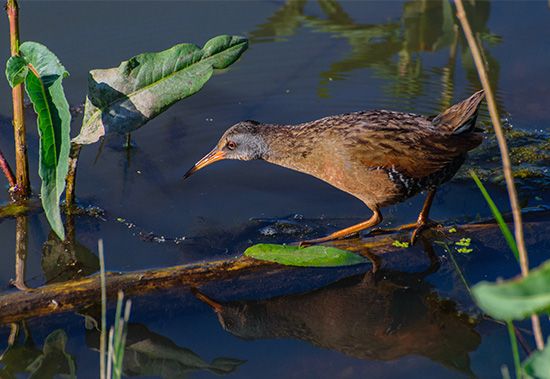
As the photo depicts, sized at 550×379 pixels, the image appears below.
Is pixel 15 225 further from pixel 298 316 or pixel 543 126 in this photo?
pixel 543 126

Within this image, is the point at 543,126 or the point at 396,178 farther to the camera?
the point at 543,126

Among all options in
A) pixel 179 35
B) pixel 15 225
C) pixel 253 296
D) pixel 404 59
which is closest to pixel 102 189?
pixel 15 225

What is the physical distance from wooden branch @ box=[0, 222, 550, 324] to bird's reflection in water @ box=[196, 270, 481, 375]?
76mm

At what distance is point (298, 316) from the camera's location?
13.9ft

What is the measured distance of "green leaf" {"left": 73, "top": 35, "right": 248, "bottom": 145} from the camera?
15.0 feet

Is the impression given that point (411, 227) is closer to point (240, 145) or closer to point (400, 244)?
point (400, 244)

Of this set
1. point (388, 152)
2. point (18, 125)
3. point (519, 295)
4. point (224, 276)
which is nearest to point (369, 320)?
point (224, 276)

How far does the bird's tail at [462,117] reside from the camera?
482 cm

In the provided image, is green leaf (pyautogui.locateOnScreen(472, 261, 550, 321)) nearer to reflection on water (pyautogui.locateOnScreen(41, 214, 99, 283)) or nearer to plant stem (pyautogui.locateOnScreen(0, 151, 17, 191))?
reflection on water (pyautogui.locateOnScreen(41, 214, 99, 283))

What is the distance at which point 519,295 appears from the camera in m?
2.01

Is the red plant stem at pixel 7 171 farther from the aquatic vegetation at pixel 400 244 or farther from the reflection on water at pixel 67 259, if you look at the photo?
the aquatic vegetation at pixel 400 244

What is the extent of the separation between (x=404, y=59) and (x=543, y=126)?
1291mm

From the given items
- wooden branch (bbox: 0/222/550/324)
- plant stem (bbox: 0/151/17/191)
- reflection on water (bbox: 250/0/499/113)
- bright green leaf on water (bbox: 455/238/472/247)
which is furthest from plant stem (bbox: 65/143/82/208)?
reflection on water (bbox: 250/0/499/113)

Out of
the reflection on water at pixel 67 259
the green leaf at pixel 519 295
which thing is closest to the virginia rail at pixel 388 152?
the reflection on water at pixel 67 259
